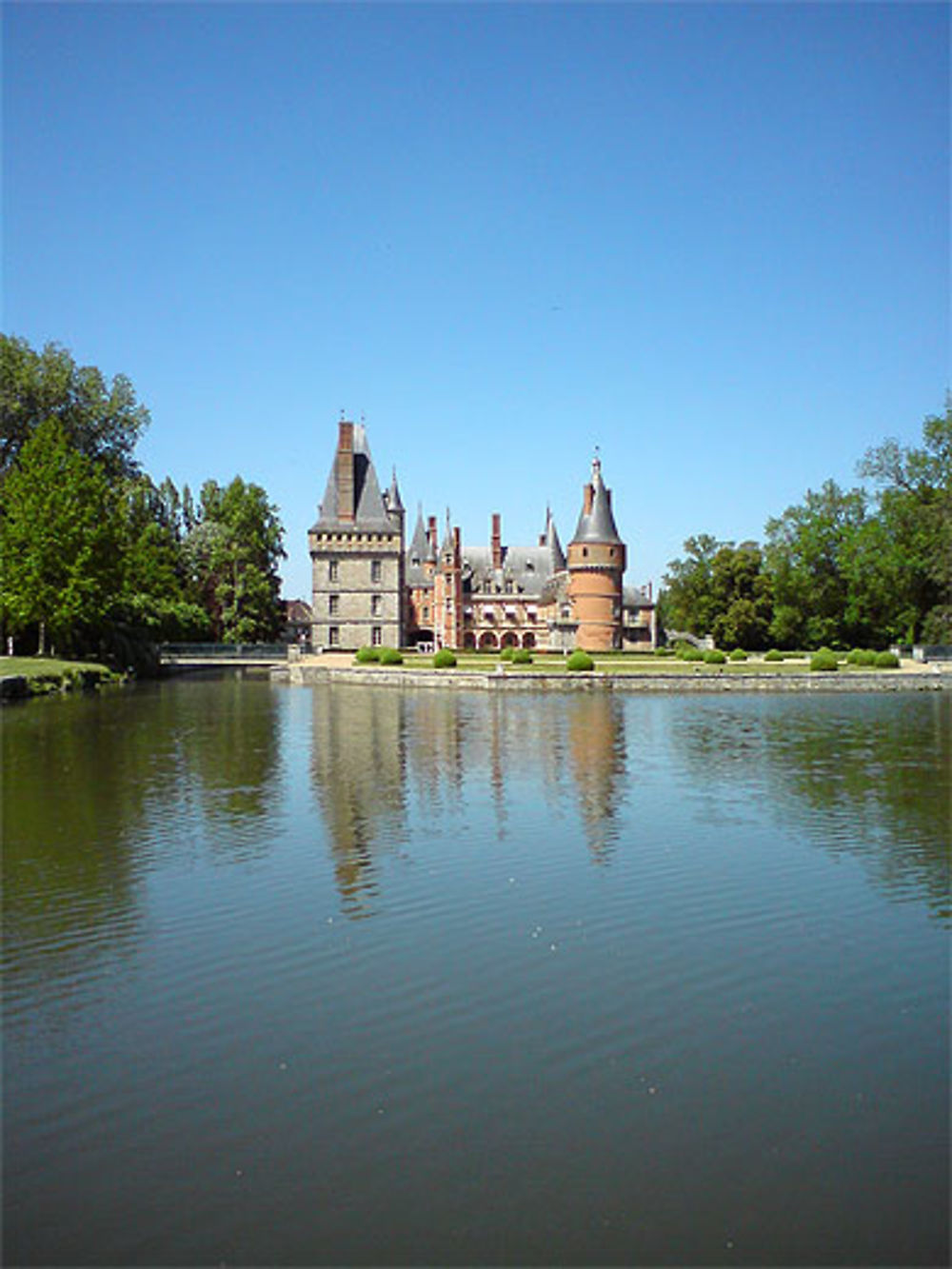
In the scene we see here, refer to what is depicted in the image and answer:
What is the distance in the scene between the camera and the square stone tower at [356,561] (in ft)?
216

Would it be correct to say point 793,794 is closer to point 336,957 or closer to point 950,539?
point 336,957

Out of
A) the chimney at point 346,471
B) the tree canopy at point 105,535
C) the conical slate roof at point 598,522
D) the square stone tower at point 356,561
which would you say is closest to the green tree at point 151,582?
the tree canopy at point 105,535

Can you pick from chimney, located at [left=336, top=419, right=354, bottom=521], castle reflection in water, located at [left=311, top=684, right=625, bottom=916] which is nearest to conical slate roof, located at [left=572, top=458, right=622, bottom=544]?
chimney, located at [left=336, top=419, right=354, bottom=521]

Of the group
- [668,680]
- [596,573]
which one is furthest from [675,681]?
[596,573]

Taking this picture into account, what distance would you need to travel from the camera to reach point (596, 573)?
208ft

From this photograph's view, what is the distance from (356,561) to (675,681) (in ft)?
95.3

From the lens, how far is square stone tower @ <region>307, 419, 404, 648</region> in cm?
6594

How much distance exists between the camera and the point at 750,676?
42594 mm

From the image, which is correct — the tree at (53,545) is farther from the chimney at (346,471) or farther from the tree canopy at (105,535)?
the chimney at (346,471)

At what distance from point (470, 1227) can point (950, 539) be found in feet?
190

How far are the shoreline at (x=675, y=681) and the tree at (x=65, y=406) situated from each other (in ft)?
68.1

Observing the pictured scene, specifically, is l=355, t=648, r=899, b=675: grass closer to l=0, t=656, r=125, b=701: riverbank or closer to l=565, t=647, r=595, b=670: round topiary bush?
l=565, t=647, r=595, b=670: round topiary bush

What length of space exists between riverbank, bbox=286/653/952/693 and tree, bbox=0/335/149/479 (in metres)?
20.3

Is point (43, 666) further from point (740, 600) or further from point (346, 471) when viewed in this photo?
point (740, 600)
